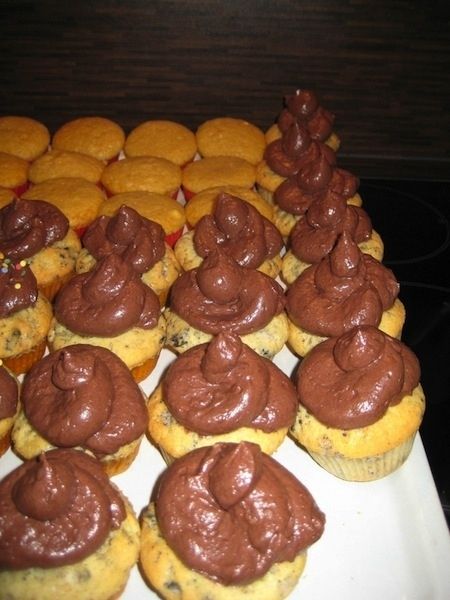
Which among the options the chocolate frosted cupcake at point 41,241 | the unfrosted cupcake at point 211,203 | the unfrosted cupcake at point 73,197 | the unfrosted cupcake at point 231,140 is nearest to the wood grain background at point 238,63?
the unfrosted cupcake at point 231,140

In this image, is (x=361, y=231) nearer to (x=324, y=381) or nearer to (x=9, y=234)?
(x=324, y=381)

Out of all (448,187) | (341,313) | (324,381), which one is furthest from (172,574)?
(448,187)

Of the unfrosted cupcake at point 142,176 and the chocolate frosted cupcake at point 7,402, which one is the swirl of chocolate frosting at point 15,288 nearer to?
the chocolate frosted cupcake at point 7,402

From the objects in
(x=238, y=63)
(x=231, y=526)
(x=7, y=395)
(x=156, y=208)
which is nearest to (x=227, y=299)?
(x=7, y=395)

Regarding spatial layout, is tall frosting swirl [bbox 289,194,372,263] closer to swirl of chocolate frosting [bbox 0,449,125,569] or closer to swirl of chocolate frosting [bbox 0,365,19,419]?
swirl of chocolate frosting [bbox 0,365,19,419]

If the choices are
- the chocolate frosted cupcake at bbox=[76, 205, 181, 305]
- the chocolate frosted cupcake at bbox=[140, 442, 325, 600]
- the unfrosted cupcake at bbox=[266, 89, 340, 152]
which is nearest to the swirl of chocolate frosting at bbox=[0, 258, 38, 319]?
the chocolate frosted cupcake at bbox=[76, 205, 181, 305]

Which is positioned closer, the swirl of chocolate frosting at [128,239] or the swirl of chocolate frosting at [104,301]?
the swirl of chocolate frosting at [104,301]
